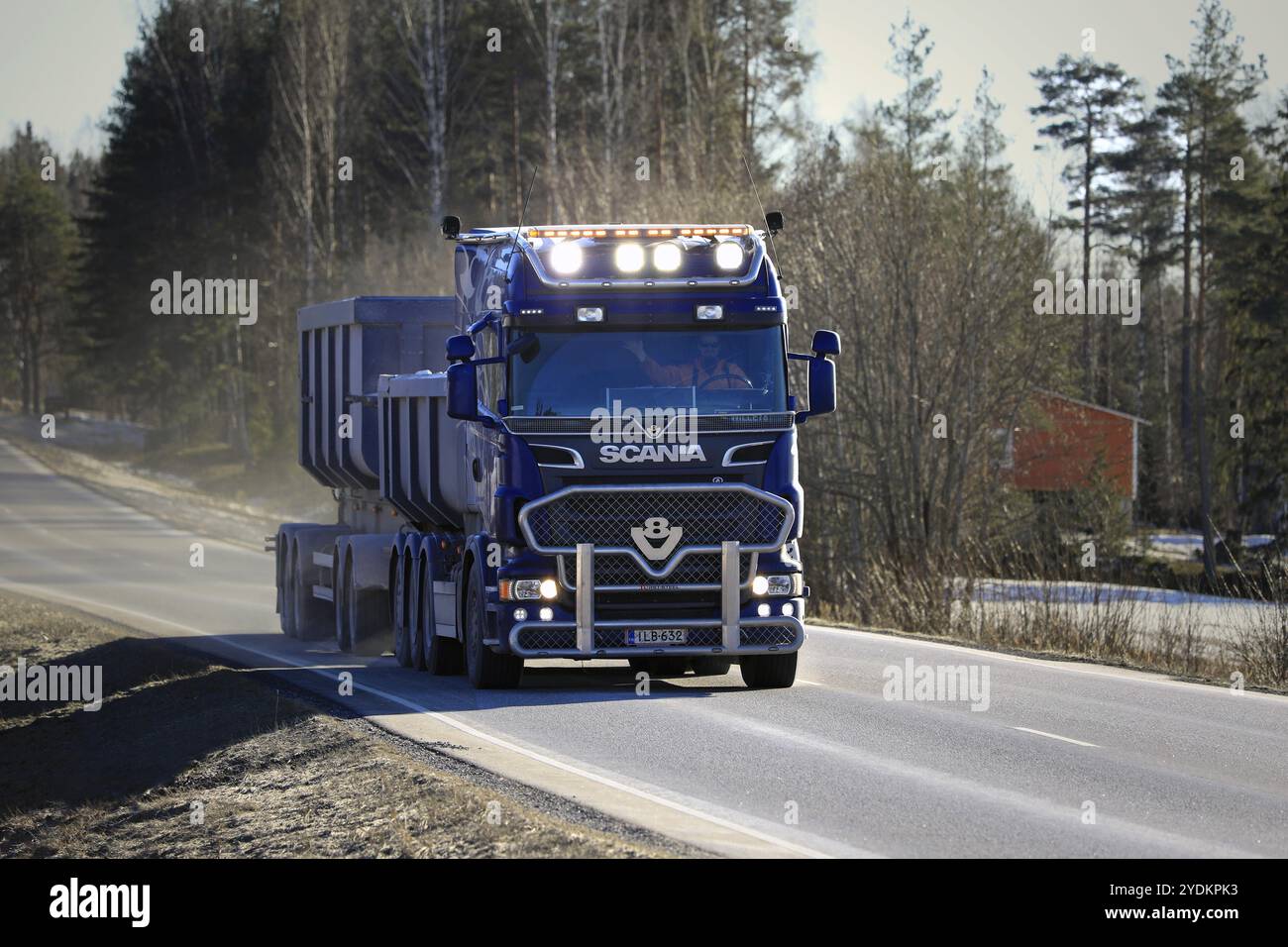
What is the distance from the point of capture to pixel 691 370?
14.6m

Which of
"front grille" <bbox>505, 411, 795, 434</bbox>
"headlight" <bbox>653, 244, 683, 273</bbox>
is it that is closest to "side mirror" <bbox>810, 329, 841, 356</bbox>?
"front grille" <bbox>505, 411, 795, 434</bbox>

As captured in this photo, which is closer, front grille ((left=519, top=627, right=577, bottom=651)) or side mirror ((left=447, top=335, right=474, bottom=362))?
front grille ((left=519, top=627, right=577, bottom=651))

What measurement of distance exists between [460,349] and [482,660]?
2565mm

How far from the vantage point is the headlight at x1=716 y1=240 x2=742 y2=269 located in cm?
1484

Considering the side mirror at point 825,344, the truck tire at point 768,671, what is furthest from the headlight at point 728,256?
the truck tire at point 768,671

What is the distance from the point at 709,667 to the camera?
17.1 metres

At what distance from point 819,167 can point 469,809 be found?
27.8m

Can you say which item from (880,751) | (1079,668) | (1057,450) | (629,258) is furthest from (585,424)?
(1057,450)

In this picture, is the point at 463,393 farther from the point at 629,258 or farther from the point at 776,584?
the point at 776,584

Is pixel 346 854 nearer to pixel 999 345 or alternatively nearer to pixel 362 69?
pixel 999 345

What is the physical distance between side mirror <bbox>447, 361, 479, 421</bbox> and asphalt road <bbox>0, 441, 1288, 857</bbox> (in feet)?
7.58

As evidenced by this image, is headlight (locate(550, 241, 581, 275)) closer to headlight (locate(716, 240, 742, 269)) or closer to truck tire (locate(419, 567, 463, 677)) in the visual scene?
headlight (locate(716, 240, 742, 269))
